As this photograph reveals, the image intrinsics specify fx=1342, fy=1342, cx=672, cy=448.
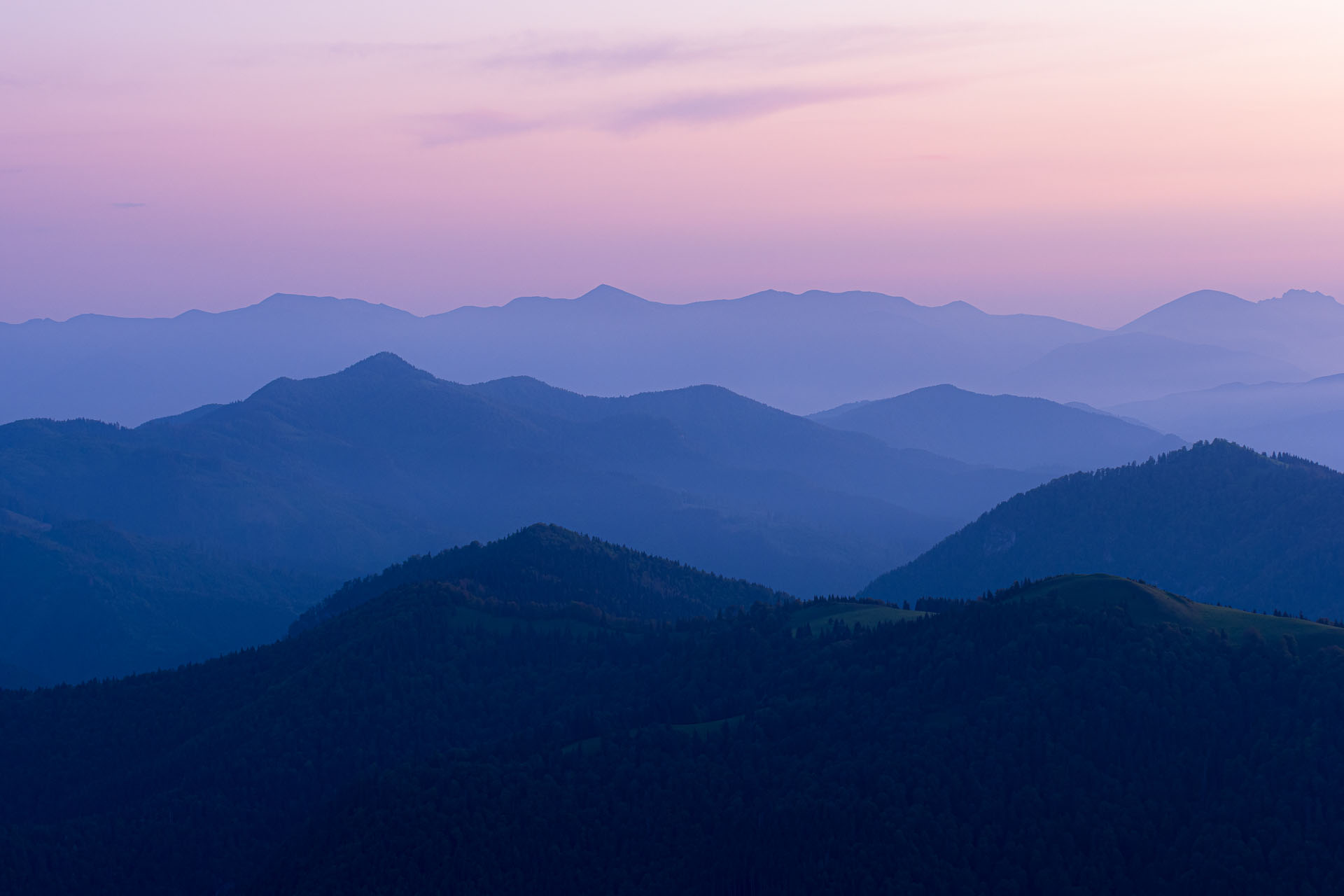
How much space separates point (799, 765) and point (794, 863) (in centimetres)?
1431

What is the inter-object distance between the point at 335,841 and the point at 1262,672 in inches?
3136

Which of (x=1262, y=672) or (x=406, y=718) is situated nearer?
(x=1262, y=672)

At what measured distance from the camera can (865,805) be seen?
354 feet

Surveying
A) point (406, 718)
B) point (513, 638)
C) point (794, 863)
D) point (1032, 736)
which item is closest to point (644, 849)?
point (794, 863)

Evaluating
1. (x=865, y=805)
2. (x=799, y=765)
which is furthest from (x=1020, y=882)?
(x=799, y=765)

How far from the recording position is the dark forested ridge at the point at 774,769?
336 ft

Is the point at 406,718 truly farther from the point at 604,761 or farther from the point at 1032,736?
the point at 1032,736

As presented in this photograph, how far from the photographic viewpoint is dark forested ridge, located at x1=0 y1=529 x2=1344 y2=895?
102562 millimetres

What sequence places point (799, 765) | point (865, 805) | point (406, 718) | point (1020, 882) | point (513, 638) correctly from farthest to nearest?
point (513, 638) → point (406, 718) → point (799, 765) → point (865, 805) → point (1020, 882)

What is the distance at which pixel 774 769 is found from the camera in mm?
119438

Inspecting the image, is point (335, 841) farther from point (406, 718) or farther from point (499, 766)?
point (406, 718)

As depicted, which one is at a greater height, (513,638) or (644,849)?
(513,638)

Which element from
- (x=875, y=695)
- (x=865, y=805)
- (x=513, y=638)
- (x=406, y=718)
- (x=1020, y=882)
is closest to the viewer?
(x=1020, y=882)

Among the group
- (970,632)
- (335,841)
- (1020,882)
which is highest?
(970,632)
